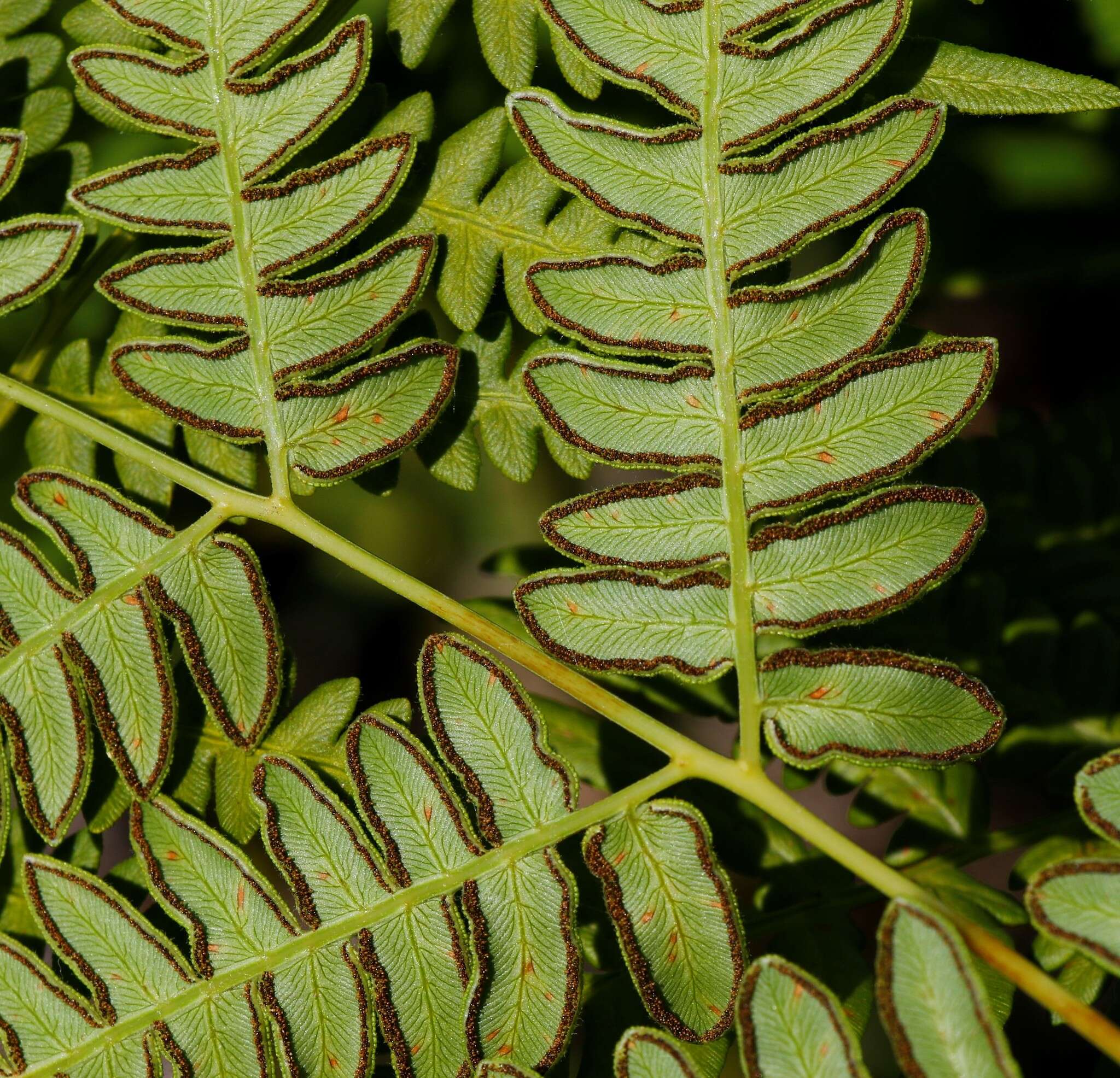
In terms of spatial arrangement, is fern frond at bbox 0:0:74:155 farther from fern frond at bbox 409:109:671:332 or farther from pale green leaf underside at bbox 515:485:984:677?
pale green leaf underside at bbox 515:485:984:677

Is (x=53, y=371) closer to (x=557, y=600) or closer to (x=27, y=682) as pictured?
(x=27, y=682)

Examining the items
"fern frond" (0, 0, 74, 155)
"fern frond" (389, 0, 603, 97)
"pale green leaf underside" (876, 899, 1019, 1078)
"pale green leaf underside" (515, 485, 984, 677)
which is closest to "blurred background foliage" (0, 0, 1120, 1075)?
"fern frond" (0, 0, 74, 155)

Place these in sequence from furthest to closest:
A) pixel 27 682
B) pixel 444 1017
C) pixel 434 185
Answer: pixel 434 185 → pixel 27 682 → pixel 444 1017

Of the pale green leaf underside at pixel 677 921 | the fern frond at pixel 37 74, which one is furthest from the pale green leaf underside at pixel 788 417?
the fern frond at pixel 37 74

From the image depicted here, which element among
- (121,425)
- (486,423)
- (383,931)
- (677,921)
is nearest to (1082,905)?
(677,921)

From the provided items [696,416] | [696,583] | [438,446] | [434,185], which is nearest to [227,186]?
[434,185]

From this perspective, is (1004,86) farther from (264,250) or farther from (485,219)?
(264,250)
